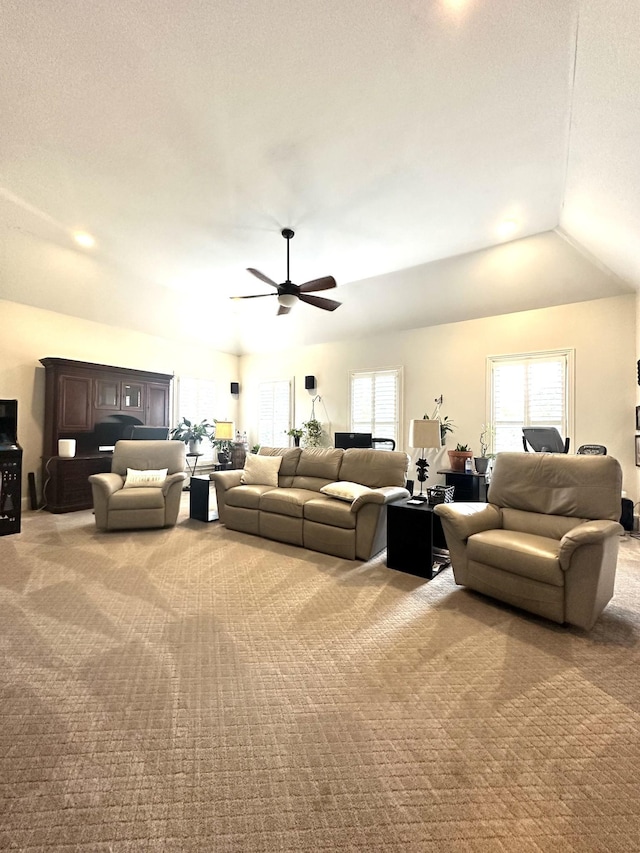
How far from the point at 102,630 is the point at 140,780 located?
1.27 metres

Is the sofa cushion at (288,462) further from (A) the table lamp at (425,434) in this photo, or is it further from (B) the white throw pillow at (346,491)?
(A) the table lamp at (425,434)

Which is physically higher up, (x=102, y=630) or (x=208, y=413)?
(x=208, y=413)

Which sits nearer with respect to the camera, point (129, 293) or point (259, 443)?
point (129, 293)

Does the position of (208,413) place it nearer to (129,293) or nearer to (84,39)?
(129,293)

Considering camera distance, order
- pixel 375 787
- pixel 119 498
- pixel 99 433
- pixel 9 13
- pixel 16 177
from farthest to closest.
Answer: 1. pixel 99 433
2. pixel 119 498
3. pixel 16 177
4. pixel 9 13
5. pixel 375 787

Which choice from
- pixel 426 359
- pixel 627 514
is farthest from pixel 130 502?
pixel 627 514

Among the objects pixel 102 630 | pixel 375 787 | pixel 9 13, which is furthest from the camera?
pixel 102 630

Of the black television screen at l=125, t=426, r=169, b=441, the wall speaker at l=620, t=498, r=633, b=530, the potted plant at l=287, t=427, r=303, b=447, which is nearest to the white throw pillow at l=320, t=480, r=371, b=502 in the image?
the wall speaker at l=620, t=498, r=633, b=530

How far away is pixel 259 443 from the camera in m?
9.12

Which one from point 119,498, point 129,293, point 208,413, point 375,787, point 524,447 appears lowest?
point 375,787

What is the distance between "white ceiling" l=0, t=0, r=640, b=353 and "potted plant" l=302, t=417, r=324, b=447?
328 cm

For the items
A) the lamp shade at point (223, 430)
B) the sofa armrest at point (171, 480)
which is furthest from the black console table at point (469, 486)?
the lamp shade at point (223, 430)

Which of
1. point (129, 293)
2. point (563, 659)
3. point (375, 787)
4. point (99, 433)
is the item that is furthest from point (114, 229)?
point (563, 659)

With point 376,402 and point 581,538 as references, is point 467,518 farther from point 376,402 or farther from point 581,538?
point 376,402
